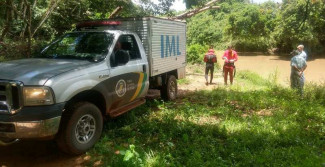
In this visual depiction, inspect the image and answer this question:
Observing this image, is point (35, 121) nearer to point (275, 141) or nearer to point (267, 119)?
point (275, 141)

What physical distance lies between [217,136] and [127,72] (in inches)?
80.9

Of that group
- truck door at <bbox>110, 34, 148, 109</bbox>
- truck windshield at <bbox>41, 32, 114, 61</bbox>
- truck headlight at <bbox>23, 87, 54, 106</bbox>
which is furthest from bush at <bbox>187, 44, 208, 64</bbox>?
truck headlight at <bbox>23, 87, 54, 106</bbox>

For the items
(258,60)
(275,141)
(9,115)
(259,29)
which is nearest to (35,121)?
(9,115)

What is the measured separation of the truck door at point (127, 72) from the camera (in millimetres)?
5105

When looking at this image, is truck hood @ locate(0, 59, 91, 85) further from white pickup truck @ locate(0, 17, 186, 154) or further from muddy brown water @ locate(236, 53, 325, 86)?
muddy brown water @ locate(236, 53, 325, 86)

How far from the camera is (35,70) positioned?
3955mm

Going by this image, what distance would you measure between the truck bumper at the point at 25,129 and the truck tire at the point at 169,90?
459cm

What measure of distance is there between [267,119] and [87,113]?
3762mm

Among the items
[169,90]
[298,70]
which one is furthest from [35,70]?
[298,70]

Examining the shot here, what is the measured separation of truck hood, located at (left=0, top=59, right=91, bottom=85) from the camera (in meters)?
3.72

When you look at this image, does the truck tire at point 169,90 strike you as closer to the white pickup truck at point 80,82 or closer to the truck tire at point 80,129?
the white pickup truck at point 80,82

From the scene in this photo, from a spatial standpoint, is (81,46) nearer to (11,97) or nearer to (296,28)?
(11,97)

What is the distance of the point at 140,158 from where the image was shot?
155 inches

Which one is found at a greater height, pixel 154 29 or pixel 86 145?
pixel 154 29
